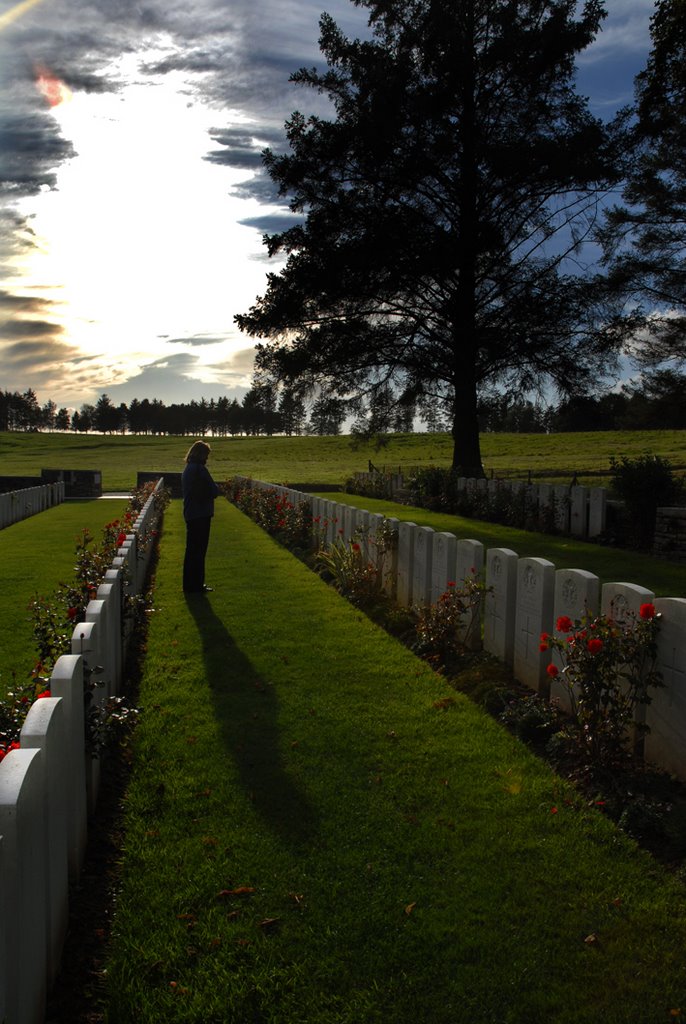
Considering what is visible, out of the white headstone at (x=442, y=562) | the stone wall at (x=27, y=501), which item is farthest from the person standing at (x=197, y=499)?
the stone wall at (x=27, y=501)

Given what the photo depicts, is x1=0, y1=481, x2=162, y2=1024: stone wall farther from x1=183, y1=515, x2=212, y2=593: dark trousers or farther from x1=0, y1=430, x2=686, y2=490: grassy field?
x1=0, y1=430, x2=686, y2=490: grassy field

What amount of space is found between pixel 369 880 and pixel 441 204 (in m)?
A: 21.0

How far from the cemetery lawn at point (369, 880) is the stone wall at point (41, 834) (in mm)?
241

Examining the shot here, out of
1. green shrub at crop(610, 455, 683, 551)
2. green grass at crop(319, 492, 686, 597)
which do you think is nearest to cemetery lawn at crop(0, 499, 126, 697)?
green grass at crop(319, 492, 686, 597)

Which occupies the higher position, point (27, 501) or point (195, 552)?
point (195, 552)

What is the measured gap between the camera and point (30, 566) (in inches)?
464

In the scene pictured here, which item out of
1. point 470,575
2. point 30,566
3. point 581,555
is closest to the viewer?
point 470,575

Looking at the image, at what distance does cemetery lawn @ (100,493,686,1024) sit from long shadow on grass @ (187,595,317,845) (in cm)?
2

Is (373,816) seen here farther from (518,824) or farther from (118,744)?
(118,744)

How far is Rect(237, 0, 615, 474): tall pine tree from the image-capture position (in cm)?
2002

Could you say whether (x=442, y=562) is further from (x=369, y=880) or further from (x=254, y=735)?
(x=369, y=880)

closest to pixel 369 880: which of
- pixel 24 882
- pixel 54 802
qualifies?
pixel 54 802

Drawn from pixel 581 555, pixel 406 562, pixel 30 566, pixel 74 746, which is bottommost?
pixel 30 566

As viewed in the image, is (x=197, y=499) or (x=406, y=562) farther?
(x=197, y=499)
